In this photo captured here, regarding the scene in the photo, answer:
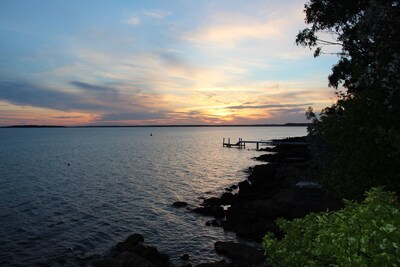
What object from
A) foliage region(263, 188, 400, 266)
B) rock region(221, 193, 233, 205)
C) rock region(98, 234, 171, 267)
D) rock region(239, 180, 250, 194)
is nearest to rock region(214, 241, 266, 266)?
rock region(98, 234, 171, 267)

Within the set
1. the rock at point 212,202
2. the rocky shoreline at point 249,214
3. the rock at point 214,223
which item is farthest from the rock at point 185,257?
the rock at point 212,202

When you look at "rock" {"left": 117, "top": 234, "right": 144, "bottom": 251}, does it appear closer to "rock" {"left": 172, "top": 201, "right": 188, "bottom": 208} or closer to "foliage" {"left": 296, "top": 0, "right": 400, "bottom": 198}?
"rock" {"left": 172, "top": 201, "right": 188, "bottom": 208}

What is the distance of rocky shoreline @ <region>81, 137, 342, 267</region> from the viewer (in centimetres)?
1834

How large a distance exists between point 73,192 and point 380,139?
125 feet

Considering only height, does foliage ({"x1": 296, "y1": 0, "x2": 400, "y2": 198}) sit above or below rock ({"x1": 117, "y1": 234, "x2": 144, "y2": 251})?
above

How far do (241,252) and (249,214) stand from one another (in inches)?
282

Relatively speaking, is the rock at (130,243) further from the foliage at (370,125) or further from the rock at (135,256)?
the foliage at (370,125)

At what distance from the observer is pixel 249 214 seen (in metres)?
26.8

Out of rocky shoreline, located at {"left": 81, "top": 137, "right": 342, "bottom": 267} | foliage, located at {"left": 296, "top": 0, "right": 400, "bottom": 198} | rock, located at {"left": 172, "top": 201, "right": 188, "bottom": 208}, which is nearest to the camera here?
foliage, located at {"left": 296, "top": 0, "right": 400, "bottom": 198}

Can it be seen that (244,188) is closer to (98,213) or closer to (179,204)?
(179,204)

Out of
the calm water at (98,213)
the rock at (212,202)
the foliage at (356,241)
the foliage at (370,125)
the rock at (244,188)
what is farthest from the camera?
the rock at (244,188)

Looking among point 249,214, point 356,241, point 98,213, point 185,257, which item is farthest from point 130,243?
point 356,241

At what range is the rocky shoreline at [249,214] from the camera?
60.2 ft

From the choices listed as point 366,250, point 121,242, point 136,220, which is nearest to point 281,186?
point 136,220
